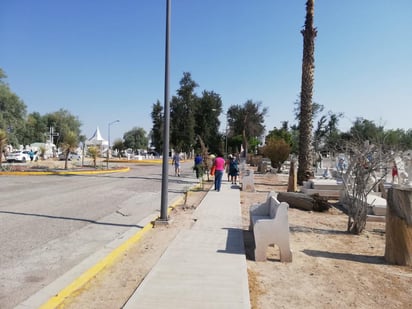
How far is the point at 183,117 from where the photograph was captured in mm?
67000

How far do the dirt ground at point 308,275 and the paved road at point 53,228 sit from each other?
78 centimetres

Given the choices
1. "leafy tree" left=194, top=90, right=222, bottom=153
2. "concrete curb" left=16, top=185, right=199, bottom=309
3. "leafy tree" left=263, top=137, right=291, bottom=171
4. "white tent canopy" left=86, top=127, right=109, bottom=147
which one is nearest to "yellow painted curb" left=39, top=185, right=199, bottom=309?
"concrete curb" left=16, top=185, right=199, bottom=309

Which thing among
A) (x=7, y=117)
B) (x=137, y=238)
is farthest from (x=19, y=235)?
(x=7, y=117)

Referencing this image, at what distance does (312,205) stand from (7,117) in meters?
46.9

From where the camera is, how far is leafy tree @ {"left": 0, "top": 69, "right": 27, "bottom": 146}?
47562 mm

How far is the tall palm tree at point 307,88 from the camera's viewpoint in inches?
733

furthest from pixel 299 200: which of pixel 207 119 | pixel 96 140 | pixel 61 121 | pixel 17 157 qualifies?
pixel 61 121

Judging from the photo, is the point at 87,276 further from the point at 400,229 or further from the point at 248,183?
the point at 248,183

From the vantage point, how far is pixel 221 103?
75.9 metres

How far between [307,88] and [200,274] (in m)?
15.5

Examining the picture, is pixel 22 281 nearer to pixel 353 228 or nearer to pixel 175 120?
pixel 353 228

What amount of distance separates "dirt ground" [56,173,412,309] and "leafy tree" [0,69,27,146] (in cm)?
4649

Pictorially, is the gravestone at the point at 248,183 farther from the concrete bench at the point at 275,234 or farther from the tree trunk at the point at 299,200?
the concrete bench at the point at 275,234

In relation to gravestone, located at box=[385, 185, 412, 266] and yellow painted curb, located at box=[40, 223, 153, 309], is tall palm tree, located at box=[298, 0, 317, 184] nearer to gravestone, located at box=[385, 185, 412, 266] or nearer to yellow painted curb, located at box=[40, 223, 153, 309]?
gravestone, located at box=[385, 185, 412, 266]
